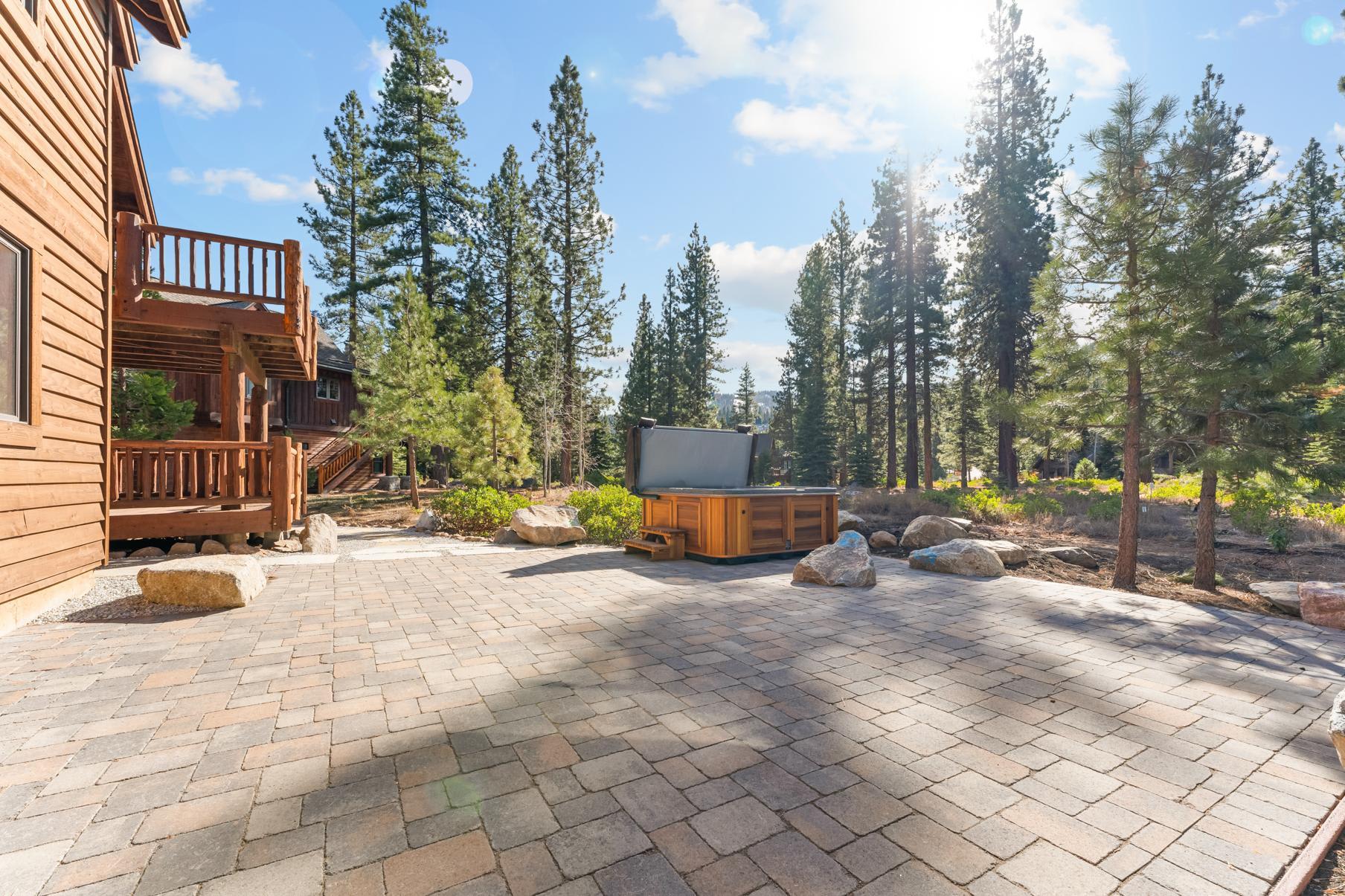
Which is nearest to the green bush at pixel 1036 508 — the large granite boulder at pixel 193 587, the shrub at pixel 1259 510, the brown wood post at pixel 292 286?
the shrub at pixel 1259 510

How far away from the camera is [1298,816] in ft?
6.61

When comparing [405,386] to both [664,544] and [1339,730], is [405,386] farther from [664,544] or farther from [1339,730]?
[1339,730]

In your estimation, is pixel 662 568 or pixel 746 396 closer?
pixel 662 568

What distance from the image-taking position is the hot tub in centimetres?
721

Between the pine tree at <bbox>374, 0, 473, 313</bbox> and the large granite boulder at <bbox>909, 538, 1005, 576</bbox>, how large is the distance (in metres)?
19.6

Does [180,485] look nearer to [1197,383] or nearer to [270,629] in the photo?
[270,629]

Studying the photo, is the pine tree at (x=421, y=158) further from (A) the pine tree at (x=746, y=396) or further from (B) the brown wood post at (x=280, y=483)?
(A) the pine tree at (x=746, y=396)

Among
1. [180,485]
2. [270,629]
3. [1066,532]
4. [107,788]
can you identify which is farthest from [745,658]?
[1066,532]

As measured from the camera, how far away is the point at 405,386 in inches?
560

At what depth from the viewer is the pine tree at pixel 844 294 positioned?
28.8 meters

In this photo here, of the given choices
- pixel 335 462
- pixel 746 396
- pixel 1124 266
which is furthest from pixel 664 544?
pixel 746 396

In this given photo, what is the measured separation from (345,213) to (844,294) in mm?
23806

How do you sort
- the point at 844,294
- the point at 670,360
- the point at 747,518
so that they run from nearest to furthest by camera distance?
the point at 747,518 → the point at 844,294 → the point at 670,360

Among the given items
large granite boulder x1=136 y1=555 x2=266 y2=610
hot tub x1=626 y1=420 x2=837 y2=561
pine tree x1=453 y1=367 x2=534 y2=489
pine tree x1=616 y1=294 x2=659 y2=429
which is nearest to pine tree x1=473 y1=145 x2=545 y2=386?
pine tree x1=453 y1=367 x2=534 y2=489
